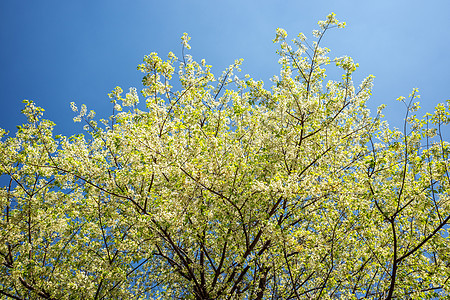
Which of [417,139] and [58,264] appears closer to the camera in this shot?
[417,139]

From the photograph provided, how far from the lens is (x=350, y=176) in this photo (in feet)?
30.2

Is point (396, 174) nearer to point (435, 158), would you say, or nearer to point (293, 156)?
point (435, 158)

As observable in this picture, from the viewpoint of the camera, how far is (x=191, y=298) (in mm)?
9789

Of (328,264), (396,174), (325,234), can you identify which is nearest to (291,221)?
(325,234)

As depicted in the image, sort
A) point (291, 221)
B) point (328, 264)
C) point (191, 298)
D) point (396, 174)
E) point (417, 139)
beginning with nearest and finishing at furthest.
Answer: point (417, 139), point (396, 174), point (328, 264), point (191, 298), point (291, 221)

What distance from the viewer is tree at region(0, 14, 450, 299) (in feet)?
25.8

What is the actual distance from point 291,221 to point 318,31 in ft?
Answer: 22.4

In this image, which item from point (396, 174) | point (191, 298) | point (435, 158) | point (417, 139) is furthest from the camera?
point (191, 298)

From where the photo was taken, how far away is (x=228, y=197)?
8.45m

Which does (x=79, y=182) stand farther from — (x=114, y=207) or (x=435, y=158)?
(x=435, y=158)

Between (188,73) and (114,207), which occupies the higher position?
(188,73)

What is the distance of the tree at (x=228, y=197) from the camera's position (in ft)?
25.8

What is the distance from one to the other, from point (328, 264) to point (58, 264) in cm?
941

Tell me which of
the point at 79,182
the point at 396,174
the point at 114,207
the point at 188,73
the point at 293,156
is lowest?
the point at 114,207
